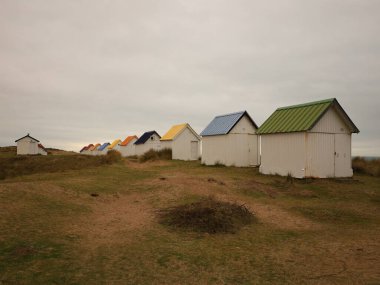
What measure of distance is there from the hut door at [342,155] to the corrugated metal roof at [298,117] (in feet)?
3.36

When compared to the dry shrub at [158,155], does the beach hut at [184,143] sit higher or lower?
higher

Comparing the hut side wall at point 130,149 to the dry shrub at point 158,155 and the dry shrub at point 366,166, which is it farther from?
the dry shrub at point 366,166

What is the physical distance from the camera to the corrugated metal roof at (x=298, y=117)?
2105cm

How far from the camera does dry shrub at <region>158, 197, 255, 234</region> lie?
34.5 ft

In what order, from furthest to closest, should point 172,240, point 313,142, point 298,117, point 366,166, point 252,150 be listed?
point 252,150, point 366,166, point 298,117, point 313,142, point 172,240

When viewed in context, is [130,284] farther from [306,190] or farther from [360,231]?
[306,190]

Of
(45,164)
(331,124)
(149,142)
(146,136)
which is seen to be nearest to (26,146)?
(146,136)

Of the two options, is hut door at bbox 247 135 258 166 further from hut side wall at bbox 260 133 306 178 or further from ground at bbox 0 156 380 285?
ground at bbox 0 156 380 285

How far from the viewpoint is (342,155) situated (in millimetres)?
22062

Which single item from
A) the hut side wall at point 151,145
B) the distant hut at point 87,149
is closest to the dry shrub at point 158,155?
the hut side wall at point 151,145

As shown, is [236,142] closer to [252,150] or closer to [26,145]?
[252,150]

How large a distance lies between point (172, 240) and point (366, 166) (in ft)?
72.3

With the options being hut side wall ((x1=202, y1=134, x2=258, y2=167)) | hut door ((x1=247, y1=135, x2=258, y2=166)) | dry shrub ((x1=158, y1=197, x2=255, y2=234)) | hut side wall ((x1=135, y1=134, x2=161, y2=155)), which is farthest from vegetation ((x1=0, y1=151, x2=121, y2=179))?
dry shrub ((x1=158, y1=197, x2=255, y2=234))

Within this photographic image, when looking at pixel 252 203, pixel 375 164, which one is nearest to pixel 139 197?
pixel 252 203
